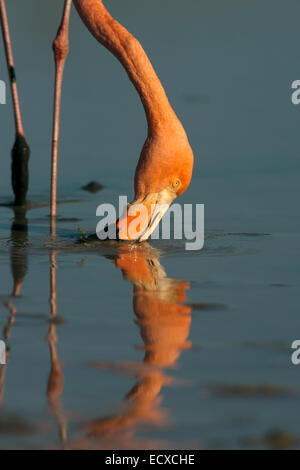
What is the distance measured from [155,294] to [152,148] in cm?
137

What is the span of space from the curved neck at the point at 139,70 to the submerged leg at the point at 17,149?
833 millimetres

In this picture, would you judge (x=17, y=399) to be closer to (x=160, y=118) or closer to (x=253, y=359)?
(x=253, y=359)

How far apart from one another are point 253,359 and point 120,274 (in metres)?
1.42

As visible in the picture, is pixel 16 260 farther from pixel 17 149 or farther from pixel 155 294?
pixel 17 149

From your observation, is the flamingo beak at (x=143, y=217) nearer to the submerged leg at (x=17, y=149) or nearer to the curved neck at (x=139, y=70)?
the curved neck at (x=139, y=70)

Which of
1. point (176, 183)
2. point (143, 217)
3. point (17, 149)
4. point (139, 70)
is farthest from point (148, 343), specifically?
point (17, 149)

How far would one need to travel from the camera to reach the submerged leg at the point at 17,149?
6191 millimetres

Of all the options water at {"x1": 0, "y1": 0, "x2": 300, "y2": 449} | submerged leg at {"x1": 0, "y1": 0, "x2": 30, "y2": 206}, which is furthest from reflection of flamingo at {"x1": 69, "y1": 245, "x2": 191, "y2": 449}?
submerged leg at {"x1": 0, "y1": 0, "x2": 30, "y2": 206}

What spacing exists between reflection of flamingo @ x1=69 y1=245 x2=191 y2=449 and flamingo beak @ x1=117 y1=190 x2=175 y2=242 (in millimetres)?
86

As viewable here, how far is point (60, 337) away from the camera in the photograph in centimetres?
347

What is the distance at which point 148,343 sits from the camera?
3436 millimetres

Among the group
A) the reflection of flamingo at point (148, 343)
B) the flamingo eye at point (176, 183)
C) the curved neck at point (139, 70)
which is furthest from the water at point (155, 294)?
the curved neck at point (139, 70)

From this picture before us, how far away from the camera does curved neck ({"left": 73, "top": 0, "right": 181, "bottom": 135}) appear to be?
211 inches
